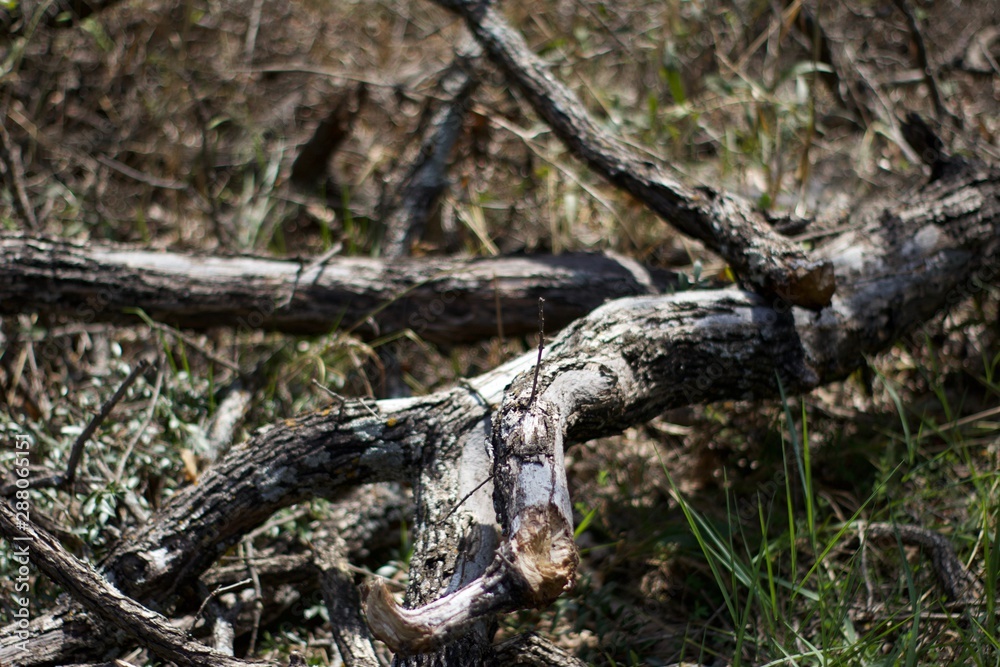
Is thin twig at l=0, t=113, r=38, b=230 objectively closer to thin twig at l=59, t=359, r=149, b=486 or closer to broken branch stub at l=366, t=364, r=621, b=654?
thin twig at l=59, t=359, r=149, b=486

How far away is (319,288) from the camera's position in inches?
101

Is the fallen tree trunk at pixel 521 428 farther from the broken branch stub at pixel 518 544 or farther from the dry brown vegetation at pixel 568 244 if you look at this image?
the dry brown vegetation at pixel 568 244

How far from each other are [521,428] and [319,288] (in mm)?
1310

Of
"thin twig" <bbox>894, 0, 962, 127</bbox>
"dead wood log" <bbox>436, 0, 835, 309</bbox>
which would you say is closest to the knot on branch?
"dead wood log" <bbox>436, 0, 835, 309</bbox>

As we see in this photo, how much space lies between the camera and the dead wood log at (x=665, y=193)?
6.70ft

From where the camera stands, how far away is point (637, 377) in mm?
1853

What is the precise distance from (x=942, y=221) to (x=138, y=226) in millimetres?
3218

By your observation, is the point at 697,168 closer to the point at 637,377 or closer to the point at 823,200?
the point at 823,200

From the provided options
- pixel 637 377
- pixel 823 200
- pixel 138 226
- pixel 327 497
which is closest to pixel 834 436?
pixel 637 377

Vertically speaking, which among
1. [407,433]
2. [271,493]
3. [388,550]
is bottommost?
[388,550]

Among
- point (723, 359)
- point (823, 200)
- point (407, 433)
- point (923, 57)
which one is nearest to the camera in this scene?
point (407, 433)

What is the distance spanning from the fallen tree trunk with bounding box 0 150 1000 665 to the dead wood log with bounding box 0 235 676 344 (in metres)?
0.54

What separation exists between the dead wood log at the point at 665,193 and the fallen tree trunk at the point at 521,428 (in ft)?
0.32

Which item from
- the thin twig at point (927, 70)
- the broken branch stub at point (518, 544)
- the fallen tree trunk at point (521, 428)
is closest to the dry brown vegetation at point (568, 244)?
the thin twig at point (927, 70)
